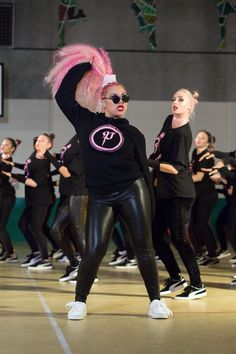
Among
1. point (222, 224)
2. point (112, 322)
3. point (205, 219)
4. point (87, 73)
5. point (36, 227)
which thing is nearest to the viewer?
point (112, 322)

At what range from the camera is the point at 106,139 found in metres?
5.21

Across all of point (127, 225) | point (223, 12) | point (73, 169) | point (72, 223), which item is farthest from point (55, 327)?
point (223, 12)

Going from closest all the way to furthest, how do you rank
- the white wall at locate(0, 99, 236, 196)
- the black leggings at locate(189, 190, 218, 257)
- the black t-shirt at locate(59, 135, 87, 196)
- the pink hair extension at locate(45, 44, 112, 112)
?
the pink hair extension at locate(45, 44, 112, 112) → the black t-shirt at locate(59, 135, 87, 196) → the black leggings at locate(189, 190, 218, 257) → the white wall at locate(0, 99, 236, 196)

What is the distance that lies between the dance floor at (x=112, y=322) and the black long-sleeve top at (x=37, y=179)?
80.7 inches

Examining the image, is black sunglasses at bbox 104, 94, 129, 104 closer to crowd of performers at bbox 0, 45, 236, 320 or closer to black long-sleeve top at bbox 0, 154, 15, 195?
crowd of performers at bbox 0, 45, 236, 320

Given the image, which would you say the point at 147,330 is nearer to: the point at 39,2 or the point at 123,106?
the point at 123,106

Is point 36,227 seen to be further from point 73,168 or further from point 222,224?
point 222,224

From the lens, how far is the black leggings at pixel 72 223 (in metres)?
7.55

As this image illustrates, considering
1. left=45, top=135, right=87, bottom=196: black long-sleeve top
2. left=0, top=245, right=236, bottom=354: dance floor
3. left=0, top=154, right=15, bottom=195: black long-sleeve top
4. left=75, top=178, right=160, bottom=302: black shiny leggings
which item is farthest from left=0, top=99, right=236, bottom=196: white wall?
left=75, top=178, right=160, bottom=302: black shiny leggings

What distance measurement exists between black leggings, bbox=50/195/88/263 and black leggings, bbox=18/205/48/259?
1423 millimetres

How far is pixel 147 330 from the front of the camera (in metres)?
4.83

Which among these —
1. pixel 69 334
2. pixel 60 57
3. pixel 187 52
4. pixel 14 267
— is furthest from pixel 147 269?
pixel 187 52

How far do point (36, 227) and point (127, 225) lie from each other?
4.36 metres

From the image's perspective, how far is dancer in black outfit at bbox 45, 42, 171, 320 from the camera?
521 cm
